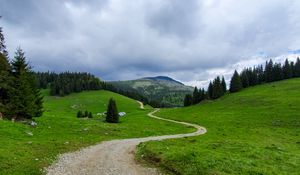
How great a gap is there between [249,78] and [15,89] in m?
139

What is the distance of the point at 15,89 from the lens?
43.2 metres

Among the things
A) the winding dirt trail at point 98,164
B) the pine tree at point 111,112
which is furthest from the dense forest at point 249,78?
the winding dirt trail at point 98,164

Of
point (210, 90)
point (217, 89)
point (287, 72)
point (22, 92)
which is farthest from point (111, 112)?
point (287, 72)

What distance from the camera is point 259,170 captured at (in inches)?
676

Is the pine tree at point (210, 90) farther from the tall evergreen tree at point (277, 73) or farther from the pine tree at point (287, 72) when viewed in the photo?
the pine tree at point (287, 72)

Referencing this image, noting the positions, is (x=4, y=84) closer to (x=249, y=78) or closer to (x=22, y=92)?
(x=22, y=92)

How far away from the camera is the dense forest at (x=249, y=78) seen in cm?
14282

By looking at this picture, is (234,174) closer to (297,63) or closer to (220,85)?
(220,85)

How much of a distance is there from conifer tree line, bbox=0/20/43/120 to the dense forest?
346 feet

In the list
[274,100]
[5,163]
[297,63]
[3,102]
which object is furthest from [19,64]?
[297,63]

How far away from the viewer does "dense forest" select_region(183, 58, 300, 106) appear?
143 metres

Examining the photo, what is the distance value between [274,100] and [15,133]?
89.6 meters

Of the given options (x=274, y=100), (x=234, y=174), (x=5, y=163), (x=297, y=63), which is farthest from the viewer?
(x=297, y=63)

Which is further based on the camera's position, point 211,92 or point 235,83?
point 235,83
